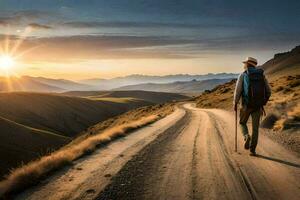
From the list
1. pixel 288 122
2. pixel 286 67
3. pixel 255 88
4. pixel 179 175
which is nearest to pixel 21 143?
pixel 288 122

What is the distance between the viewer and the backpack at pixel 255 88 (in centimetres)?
977

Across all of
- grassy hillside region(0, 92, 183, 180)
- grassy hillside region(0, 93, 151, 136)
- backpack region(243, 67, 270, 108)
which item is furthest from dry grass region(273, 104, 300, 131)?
grassy hillside region(0, 93, 151, 136)

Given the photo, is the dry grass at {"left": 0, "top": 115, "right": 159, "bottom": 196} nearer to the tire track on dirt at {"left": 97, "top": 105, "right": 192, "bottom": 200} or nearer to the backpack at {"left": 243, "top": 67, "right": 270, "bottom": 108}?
the tire track on dirt at {"left": 97, "top": 105, "right": 192, "bottom": 200}

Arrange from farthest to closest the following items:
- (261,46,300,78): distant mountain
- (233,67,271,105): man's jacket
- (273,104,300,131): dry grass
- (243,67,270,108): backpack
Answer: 1. (261,46,300,78): distant mountain
2. (273,104,300,131): dry grass
3. (233,67,271,105): man's jacket
4. (243,67,270,108): backpack

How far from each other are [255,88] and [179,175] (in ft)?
11.5

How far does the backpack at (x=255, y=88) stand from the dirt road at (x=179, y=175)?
161cm

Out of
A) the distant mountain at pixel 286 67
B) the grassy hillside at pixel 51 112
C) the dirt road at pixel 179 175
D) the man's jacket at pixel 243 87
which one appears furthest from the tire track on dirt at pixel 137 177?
the distant mountain at pixel 286 67

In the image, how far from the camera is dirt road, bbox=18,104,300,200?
671 centimetres

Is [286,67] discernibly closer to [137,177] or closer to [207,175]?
[207,175]

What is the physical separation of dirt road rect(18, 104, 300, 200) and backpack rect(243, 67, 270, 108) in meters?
1.61

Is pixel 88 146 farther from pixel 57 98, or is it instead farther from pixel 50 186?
pixel 57 98

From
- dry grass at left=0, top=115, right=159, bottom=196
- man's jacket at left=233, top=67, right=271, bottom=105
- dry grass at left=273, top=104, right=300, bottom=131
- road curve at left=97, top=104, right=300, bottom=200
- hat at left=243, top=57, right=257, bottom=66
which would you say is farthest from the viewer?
dry grass at left=273, top=104, right=300, bottom=131

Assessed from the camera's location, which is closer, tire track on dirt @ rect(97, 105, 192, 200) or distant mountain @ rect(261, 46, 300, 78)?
tire track on dirt @ rect(97, 105, 192, 200)

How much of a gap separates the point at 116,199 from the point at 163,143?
705cm
